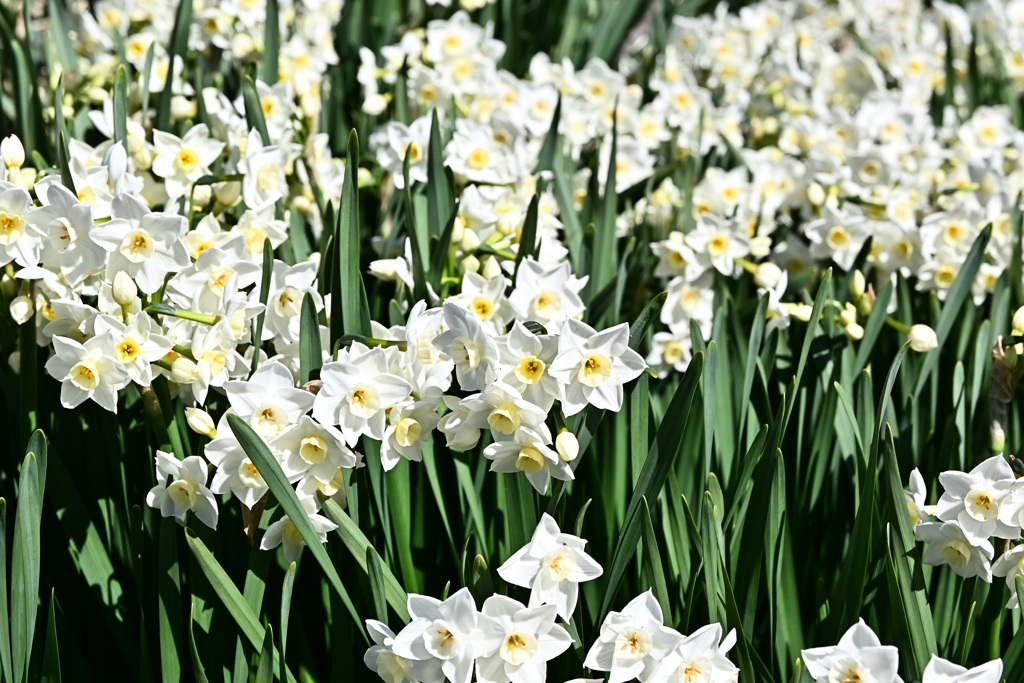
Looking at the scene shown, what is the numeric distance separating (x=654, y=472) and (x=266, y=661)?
2.21 feet

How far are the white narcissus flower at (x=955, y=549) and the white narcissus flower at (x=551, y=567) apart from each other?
0.57m

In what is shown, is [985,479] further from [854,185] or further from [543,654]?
[854,185]

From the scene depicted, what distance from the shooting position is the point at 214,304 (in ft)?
4.96

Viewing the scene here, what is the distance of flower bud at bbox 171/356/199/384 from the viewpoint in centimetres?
142

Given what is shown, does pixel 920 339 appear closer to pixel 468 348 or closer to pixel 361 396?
pixel 468 348

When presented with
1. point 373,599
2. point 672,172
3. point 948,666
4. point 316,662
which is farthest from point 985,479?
point 672,172

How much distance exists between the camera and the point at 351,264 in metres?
1.58

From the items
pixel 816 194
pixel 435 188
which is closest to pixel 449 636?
pixel 435 188

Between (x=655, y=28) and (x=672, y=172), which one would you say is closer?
(x=672, y=172)

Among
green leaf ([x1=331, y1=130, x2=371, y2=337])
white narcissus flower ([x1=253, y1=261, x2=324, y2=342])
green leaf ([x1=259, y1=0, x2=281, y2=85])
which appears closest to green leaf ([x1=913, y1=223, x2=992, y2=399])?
green leaf ([x1=331, y1=130, x2=371, y2=337])

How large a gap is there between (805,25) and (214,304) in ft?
10.0

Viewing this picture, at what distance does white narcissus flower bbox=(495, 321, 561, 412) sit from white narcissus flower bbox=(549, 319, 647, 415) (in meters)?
0.03

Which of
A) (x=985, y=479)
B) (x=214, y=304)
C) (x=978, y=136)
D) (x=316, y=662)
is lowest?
(x=316, y=662)

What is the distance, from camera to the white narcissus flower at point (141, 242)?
1.38 m
